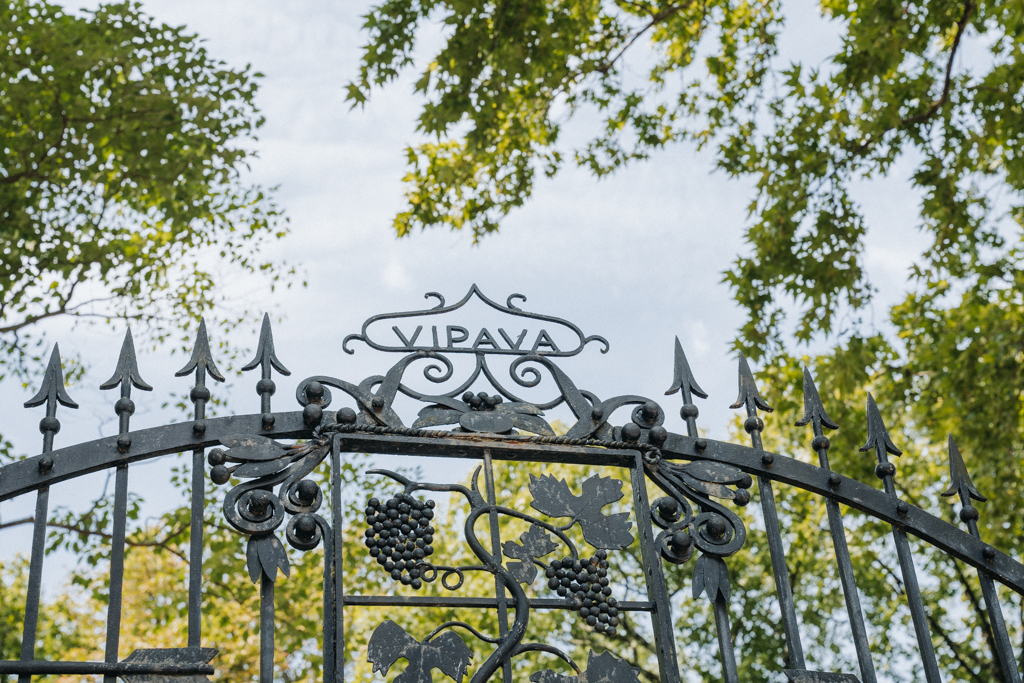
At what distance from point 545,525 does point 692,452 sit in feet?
1.93

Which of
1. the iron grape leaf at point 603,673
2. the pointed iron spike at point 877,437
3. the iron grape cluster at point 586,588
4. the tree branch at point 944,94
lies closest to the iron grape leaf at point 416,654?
the iron grape leaf at point 603,673

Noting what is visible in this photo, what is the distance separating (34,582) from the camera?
231cm

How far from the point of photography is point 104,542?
6875 mm

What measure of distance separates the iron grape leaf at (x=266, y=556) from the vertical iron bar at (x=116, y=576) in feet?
1.02

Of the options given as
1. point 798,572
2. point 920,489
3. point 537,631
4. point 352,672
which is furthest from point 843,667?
point 352,672

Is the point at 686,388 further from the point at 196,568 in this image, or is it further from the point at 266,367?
the point at 196,568

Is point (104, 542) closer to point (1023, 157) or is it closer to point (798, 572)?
point (1023, 157)

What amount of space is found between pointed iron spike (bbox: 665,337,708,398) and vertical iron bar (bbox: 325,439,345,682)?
3.52 feet

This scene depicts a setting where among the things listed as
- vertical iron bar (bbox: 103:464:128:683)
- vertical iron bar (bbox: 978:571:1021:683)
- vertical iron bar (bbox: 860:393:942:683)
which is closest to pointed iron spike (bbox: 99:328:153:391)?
vertical iron bar (bbox: 103:464:128:683)

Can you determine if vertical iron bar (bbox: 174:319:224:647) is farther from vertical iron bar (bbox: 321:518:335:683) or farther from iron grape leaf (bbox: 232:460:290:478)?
vertical iron bar (bbox: 321:518:335:683)

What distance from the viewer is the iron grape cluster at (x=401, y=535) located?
8.41ft

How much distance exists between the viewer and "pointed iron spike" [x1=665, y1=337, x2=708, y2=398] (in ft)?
10.0

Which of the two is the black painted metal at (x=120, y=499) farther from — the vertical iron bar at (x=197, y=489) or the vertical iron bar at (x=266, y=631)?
the vertical iron bar at (x=266, y=631)

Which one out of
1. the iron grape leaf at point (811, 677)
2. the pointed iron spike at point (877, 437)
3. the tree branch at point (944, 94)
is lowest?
the iron grape leaf at point (811, 677)
